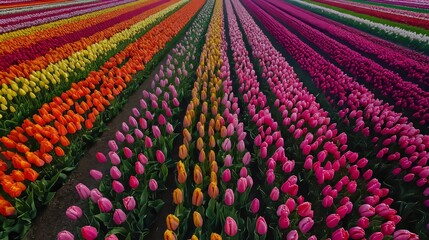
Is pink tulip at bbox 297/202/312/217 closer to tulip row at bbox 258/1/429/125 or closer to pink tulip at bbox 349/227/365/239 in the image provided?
pink tulip at bbox 349/227/365/239

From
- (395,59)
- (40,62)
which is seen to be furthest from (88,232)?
(395,59)

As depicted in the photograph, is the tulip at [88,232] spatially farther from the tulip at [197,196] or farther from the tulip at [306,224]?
the tulip at [306,224]

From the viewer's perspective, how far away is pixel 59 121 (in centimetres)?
366

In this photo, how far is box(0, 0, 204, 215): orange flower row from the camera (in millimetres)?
2826

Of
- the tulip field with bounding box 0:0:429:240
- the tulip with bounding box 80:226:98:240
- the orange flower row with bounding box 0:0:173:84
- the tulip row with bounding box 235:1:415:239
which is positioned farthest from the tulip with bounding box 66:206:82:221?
the orange flower row with bounding box 0:0:173:84

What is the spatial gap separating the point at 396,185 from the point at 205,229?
8.52 feet

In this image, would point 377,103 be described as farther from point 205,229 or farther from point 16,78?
point 16,78

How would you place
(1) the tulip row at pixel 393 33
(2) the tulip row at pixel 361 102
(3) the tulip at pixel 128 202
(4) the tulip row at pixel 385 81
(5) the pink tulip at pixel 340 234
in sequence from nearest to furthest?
(5) the pink tulip at pixel 340 234 < (3) the tulip at pixel 128 202 < (2) the tulip row at pixel 361 102 < (4) the tulip row at pixel 385 81 < (1) the tulip row at pixel 393 33

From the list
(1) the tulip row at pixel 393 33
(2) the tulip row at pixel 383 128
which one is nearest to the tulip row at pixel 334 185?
(2) the tulip row at pixel 383 128

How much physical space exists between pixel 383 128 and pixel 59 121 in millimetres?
5106

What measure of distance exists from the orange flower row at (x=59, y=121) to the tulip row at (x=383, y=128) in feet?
14.1

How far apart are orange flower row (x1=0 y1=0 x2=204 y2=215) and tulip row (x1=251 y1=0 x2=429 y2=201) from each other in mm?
4301

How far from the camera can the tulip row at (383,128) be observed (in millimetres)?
3307

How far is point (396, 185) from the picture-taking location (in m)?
3.34
